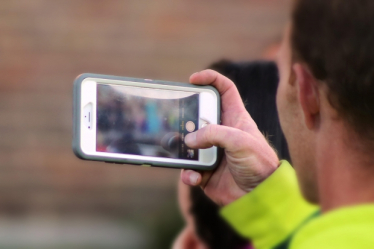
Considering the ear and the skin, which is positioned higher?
the ear

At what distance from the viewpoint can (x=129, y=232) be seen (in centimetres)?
324

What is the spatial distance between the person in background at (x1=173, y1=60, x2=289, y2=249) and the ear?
0.38m

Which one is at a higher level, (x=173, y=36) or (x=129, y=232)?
(x=173, y=36)

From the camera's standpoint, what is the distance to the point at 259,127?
1203 millimetres

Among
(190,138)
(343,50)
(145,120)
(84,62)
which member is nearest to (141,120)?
(145,120)

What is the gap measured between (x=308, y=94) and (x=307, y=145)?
3.6 inches

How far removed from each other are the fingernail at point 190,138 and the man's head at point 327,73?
274 mm

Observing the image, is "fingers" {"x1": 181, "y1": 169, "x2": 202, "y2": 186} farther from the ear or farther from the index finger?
the ear

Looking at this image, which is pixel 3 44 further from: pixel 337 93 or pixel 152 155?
pixel 337 93

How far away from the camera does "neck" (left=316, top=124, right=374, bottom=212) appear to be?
775 mm

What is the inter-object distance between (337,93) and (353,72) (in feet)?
0.14

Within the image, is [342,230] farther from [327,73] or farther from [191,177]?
[191,177]

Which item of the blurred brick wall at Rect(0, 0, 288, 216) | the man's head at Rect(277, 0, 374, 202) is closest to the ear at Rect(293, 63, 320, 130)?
the man's head at Rect(277, 0, 374, 202)

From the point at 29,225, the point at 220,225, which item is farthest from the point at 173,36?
the point at 220,225
